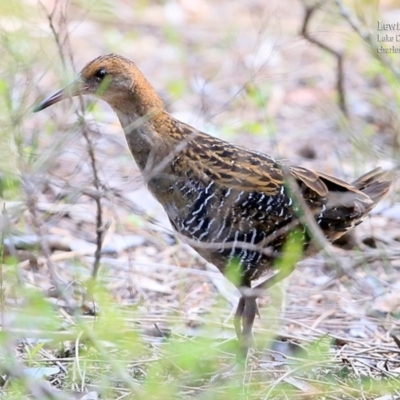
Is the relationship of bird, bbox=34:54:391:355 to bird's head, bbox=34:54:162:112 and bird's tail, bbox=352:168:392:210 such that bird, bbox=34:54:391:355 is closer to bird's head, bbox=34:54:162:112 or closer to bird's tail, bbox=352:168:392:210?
bird's head, bbox=34:54:162:112

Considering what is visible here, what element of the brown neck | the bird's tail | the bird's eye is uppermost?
the bird's eye

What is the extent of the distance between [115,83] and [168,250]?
1.40m

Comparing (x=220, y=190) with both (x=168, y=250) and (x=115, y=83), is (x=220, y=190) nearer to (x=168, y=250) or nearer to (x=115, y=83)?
(x=115, y=83)

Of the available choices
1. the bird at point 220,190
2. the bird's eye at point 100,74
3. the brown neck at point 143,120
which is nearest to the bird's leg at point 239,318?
the bird at point 220,190

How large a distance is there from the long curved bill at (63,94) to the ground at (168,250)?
0.14ft

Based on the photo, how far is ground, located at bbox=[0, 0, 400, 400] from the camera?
3158mm

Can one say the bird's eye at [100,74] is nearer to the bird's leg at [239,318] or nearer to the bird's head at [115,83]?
the bird's head at [115,83]

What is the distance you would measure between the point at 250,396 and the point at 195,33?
5.40 m

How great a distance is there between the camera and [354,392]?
3535mm

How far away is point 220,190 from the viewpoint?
12.7 feet

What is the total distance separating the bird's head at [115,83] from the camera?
3.93m

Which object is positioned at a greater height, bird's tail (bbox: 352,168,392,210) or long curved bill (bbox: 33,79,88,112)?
long curved bill (bbox: 33,79,88,112)

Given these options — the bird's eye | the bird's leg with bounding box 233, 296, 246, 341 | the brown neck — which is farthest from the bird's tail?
the bird's eye

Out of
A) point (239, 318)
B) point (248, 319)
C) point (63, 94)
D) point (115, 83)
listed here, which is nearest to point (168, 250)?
point (239, 318)
